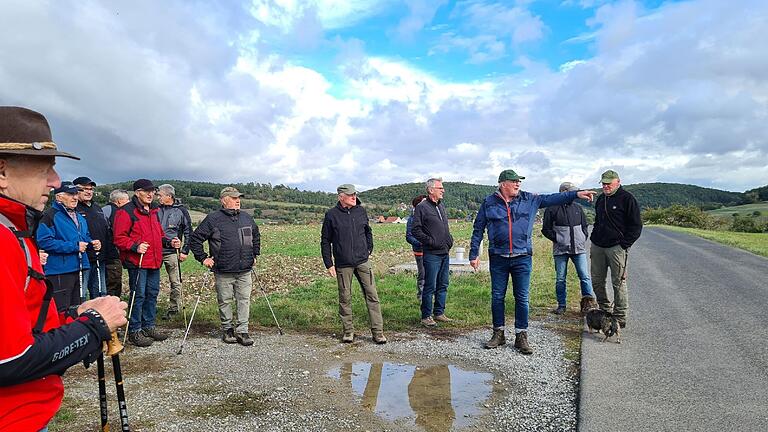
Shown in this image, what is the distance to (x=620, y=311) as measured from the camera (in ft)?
24.6

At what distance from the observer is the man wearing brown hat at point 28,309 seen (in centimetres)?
184

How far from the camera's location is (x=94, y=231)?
8172mm

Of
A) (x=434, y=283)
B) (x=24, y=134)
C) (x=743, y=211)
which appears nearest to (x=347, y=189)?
(x=434, y=283)

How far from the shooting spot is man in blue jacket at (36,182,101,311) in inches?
262

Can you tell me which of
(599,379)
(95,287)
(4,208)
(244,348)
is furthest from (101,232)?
(599,379)

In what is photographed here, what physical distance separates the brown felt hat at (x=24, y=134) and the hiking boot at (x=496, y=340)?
6.07 metres

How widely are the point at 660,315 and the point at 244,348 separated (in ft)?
22.9

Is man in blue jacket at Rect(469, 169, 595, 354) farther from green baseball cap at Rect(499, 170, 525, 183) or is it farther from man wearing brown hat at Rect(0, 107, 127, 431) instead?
man wearing brown hat at Rect(0, 107, 127, 431)

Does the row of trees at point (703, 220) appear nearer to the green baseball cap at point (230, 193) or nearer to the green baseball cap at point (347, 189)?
the green baseball cap at point (347, 189)

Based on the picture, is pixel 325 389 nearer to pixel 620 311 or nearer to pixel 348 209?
pixel 348 209

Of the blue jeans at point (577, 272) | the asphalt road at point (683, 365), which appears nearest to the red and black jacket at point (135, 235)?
the asphalt road at point (683, 365)

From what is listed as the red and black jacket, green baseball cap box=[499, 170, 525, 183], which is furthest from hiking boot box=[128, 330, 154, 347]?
green baseball cap box=[499, 170, 525, 183]

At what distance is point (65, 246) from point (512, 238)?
20.7 feet

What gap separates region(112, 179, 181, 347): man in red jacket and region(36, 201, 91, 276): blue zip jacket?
0.62 meters
